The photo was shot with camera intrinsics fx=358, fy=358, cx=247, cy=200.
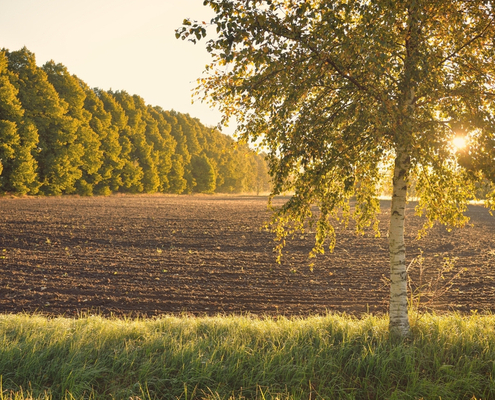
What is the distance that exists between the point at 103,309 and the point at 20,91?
35.8 meters

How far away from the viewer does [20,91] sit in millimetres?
35312

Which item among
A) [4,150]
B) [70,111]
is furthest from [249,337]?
[70,111]

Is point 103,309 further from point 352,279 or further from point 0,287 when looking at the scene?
point 352,279

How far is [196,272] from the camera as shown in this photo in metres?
11.5

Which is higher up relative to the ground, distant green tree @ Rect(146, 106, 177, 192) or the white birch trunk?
distant green tree @ Rect(146, 106, 177, 192)

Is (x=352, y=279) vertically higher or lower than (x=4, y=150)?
lower

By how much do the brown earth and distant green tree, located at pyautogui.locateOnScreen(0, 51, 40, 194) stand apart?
15.1 metres

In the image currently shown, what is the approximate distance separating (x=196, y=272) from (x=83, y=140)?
35.5 m

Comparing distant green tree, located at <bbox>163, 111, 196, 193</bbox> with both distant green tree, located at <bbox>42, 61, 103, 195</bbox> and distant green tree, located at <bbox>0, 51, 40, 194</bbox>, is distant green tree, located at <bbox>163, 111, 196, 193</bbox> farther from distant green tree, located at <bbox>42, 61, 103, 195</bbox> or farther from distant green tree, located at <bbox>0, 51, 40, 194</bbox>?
distant green tree, located at <bbox>0, 51, 40, 194</bbox>

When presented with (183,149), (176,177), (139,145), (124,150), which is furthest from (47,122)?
(183,149)

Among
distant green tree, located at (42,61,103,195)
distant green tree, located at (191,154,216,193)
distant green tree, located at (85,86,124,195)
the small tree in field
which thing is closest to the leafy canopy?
the small tree in field

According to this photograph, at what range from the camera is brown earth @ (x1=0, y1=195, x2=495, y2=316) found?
8.55m

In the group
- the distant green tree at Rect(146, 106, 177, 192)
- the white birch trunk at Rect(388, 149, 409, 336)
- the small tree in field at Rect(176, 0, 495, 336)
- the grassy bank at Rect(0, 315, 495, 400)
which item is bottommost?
the grassy bank at Rect(0, 315, 495, 400)

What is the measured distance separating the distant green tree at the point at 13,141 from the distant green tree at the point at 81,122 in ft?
18.6
